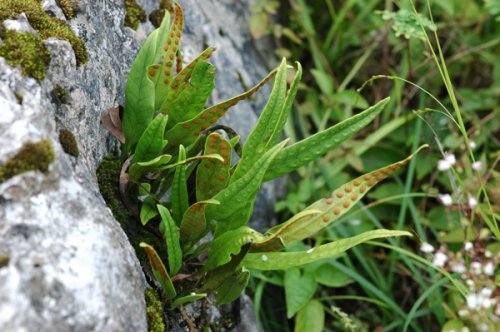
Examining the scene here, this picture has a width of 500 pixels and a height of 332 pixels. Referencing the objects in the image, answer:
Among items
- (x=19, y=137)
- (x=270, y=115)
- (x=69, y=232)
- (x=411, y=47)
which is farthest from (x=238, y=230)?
(x=411, y=47)

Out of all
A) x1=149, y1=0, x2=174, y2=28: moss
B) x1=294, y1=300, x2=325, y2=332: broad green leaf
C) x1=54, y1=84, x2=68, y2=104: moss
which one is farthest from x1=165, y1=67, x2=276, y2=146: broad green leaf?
x1=294, y1=300, x2=325, y2=332: broad green leaf

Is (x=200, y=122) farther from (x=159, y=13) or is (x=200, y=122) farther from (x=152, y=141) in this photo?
(x=159, y=13)

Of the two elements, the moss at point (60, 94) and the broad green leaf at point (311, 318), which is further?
the broad green leaf at point (311, 318)

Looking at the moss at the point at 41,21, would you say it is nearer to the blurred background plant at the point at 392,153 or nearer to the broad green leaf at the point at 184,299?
the broad green leaf at the point at 184,299

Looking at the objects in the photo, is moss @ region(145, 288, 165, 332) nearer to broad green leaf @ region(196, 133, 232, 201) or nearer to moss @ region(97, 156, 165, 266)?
moss @ region(97, 156, 165, 266)

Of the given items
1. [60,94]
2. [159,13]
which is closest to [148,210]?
[60,94]

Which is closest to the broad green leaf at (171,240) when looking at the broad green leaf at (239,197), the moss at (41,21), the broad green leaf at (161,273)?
the broad green leaf at (161,273)

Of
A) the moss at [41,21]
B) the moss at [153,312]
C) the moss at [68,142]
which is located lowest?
the moss at [153,312]
